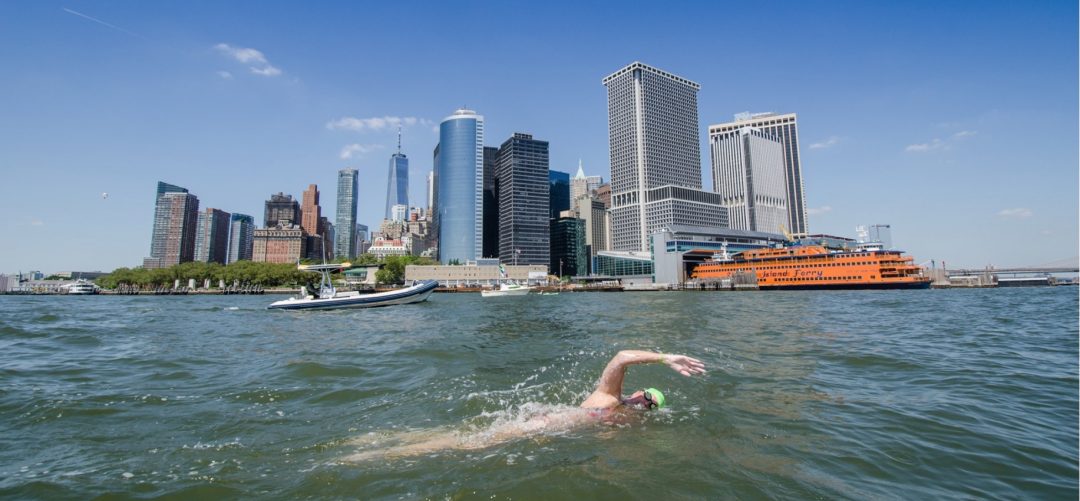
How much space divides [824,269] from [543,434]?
9972 cm

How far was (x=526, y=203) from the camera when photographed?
190 metres

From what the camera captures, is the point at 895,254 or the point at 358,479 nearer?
the point at 358,479

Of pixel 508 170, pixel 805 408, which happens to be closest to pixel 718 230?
pixel 508 170

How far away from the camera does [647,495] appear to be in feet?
12.8

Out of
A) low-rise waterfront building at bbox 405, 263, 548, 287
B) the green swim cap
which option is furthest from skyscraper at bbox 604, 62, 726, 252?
the green swim cap

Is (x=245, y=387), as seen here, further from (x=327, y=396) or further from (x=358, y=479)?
(x=358, y=479)

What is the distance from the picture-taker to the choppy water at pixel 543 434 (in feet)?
13.8

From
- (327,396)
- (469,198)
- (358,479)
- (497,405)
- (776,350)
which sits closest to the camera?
(358,479)

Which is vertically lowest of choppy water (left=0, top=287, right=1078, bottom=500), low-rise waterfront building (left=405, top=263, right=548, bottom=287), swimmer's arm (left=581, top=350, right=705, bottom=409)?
choppy water (left=0, top=287, right=1078, bottom=500)

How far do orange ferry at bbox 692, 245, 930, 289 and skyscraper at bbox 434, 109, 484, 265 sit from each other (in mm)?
109200

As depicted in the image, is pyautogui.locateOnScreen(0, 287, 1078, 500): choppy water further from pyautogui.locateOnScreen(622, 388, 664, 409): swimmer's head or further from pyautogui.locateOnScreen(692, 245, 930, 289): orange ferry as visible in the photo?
pyautogui.locateOnScreen(692, 245, 930, 289): orange ferry

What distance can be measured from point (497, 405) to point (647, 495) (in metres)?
3.88

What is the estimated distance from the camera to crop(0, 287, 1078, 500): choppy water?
4.21m

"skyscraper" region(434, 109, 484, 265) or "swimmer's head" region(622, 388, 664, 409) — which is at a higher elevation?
"skyscraper" region(434, 109, 484, 265)
